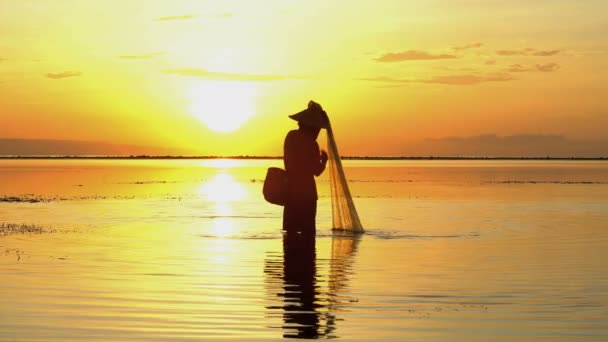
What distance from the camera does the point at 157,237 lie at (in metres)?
21.1

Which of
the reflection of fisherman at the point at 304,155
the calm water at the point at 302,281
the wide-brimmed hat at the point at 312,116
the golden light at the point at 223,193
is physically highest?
the wide-brimmed hat at the point at 312,116

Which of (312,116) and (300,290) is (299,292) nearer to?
(300,290)

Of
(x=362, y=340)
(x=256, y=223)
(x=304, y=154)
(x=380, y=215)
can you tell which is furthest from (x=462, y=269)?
(x=380, y=215)

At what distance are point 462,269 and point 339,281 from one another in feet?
8.60

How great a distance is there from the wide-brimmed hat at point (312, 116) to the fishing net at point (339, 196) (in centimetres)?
54

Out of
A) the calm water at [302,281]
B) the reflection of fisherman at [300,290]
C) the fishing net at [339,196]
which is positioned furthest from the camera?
the fishing net at [339,196]

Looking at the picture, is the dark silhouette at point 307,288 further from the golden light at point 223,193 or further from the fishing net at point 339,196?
the golden light at point 223,193

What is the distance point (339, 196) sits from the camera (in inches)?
847

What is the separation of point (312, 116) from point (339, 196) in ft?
9.33

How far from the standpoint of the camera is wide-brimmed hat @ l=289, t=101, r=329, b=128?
19297 mm

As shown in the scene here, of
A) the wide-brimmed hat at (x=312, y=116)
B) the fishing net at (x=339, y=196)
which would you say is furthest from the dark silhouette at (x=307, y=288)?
the wide-brimmed hat at (x=312, y=116)

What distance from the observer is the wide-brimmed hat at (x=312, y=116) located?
760 inches

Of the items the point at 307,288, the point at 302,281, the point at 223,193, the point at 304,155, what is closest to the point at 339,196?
the point at 304,155

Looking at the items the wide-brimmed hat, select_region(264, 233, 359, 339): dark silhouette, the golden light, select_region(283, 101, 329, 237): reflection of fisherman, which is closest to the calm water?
select_region(264, 233, 359, 339): dark silhouette
